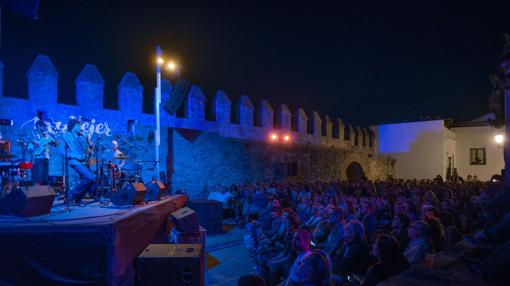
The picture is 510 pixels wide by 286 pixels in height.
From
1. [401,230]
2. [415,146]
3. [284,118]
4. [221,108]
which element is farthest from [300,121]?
[401,230]

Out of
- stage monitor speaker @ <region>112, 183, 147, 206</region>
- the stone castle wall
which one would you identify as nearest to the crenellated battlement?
the stone castle wall

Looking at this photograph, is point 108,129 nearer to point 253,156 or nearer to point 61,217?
point 253,156

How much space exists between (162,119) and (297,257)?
43.6 feet

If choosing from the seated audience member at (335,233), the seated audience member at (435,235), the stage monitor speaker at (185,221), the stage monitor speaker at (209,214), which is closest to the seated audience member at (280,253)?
the seated audience member at (335,233)

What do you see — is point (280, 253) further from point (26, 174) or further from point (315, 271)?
point (26, 174)

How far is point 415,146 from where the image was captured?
1137 inches

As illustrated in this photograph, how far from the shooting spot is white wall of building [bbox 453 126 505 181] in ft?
91.8

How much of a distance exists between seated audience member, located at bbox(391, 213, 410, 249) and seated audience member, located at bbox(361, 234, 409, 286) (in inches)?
51.2

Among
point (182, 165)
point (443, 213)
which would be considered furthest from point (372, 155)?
point (443, 213)

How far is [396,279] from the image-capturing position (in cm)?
318

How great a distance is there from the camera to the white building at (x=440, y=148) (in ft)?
91.1

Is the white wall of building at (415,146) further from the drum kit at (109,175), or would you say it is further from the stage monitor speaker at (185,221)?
the stage monitor speaker at (185,221)

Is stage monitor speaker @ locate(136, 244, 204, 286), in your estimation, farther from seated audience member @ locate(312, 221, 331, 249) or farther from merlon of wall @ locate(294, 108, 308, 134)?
merlon of wall @ locate(294, 108, 308, 134)

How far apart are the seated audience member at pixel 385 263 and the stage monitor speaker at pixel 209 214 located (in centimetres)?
652
